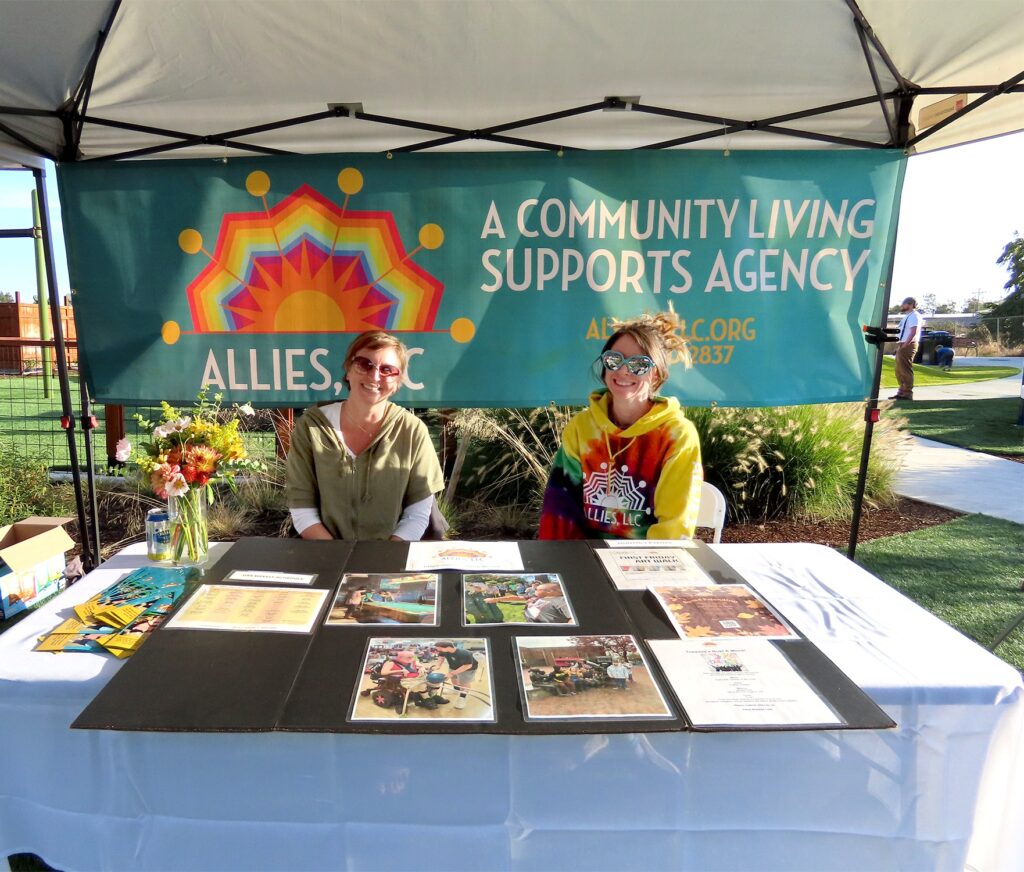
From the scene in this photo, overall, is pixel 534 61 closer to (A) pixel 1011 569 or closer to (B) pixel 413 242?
(B) pixel 413 242

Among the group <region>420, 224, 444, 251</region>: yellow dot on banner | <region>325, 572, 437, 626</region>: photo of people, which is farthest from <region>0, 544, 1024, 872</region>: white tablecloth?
<region>420, 224, 444, 251</region>: yellow dot on banner

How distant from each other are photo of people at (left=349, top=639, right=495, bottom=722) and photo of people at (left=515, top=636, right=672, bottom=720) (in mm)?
84

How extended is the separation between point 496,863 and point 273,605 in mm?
743

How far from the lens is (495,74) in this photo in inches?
111

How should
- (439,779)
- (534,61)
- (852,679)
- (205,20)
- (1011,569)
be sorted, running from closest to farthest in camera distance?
(439,779)
(852,679)
(205,20)
(534,61)
(1011,569)

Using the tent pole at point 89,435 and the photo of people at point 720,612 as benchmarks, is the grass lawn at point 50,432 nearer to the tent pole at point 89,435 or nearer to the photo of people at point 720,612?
the tent pole at point 89,435

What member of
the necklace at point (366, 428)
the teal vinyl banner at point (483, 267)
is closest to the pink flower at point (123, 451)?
the necklace at point (366, 428)

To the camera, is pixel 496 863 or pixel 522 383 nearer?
pixel 496 863

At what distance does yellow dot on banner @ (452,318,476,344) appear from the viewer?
11.2ft

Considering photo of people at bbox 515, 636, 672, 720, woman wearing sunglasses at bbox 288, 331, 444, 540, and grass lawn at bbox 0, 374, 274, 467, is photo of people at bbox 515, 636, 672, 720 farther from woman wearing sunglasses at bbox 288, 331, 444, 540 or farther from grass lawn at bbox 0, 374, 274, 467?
grass lawn at bbox 0, 374, 274, 467

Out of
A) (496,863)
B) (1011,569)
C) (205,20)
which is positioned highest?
(205,20)

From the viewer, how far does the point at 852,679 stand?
1.35m

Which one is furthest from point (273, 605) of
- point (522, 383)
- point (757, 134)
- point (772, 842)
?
point (757, 134)

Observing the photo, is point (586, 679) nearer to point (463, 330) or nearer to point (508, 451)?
point (463, 330)
